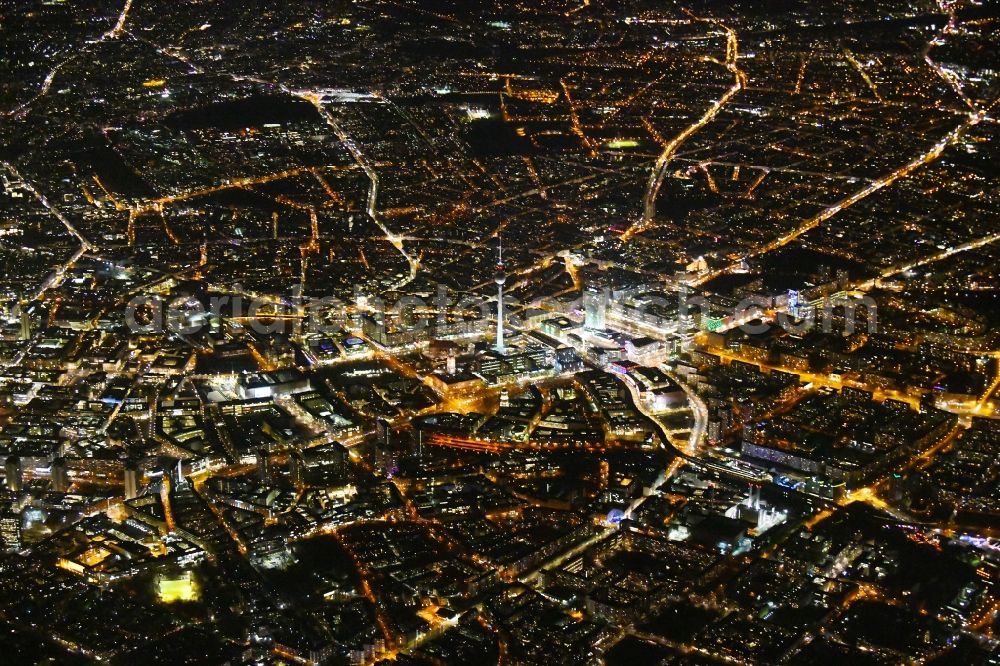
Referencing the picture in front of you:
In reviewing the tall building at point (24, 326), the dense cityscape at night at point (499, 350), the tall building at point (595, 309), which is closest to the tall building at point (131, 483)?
the dense cityscape at night at point (499, 350)

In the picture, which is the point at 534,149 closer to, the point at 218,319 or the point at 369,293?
the point at 369,293

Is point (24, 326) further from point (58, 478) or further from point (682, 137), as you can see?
point (682, 137)

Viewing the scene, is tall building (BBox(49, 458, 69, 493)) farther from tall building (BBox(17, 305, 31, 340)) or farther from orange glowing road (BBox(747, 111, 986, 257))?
orange glowing road (BBox(747, 111, 986, 257))

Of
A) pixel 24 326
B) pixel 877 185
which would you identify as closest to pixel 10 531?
pixel 24 326

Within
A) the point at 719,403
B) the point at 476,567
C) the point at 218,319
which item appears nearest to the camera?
the point at 476,567

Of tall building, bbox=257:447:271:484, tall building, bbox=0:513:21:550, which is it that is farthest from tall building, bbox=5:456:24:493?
tall building, bbox=257:447:271:484

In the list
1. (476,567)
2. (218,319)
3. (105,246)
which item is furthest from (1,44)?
(476,567)
